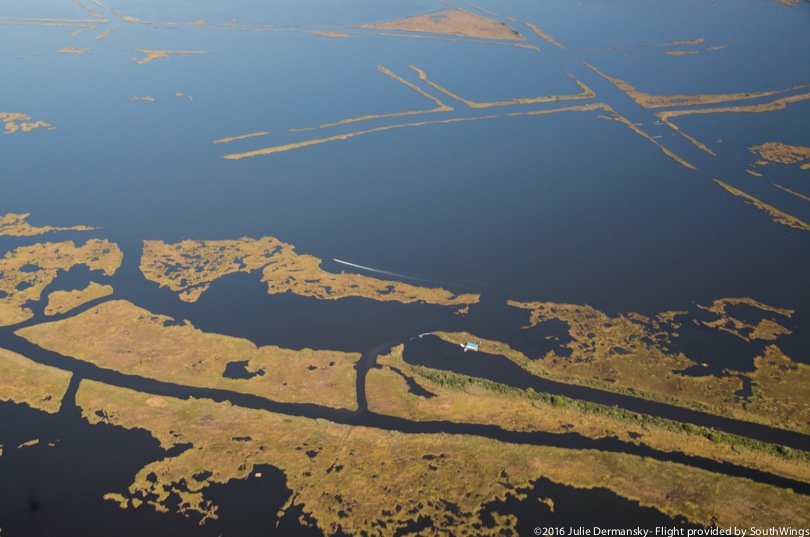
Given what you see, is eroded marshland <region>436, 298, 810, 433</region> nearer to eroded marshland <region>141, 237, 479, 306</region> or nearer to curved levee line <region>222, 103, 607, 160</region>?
eroded marshland <region>141, 237, 479, 306</region>

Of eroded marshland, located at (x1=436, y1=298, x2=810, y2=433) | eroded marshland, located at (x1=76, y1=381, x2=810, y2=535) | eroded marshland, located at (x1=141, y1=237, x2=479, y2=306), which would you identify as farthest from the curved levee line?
eroded marshland, located at (x1=76, y1=381, x2=810, y2=535)

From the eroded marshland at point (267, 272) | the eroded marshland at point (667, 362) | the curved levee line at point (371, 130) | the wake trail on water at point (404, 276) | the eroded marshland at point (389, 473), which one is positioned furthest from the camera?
the curved levee line at point (371, 130)

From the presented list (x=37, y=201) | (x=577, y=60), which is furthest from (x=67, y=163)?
(x=577, y=60)

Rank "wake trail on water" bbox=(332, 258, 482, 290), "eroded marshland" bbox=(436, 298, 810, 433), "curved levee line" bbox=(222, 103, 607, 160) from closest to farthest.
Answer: "eroded marshland" bbox=(436, 298, 810, 433), "wake trail on water" bbox=(332, 258, 482, 290), "curved levee line" bbox=(222, 103, 607, 160)

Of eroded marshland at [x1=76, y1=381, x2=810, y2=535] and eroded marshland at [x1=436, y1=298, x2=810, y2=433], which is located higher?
eroded marshland at [x1=436, y1=298, x2=810, y2=433]

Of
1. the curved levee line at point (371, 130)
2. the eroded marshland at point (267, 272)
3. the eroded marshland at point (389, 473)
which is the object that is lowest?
the eroded marshland at point (389, 473)

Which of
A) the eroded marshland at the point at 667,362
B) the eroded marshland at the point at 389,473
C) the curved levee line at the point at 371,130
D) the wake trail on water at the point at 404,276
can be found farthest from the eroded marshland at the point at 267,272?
the curved levee line at the point at 371,130

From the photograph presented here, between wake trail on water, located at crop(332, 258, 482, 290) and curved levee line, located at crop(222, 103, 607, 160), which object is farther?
curved levee line, located at crop(222, 103, 607, 160)

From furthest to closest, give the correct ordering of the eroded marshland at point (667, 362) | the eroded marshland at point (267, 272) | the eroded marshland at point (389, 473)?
the eroded marshland at point (267, 272) < the eroded marshland at point (667, 362) < the eroded marshland at point (389, 473)

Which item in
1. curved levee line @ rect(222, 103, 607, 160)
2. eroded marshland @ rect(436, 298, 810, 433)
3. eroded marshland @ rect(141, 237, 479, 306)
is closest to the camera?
eroded marshland @ rect(436, 298, 810, 433)

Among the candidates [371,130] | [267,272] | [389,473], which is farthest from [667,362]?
[371,130]

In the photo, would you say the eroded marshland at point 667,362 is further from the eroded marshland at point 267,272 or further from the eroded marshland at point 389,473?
the eroded marshland at point 267,272

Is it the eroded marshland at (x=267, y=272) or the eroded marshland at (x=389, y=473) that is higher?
the eroded marshland at (x=267, y=272)
